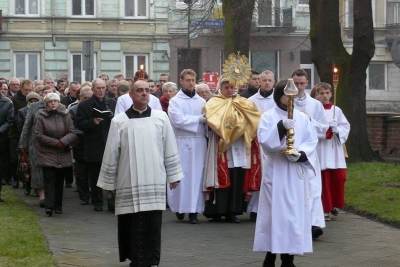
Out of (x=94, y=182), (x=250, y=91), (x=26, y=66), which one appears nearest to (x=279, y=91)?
(x=250, y=91)

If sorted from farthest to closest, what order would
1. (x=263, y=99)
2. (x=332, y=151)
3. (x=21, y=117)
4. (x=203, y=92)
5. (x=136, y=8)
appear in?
(x=136, y=8) → (x=21, y=117) → (x=203, y=92) → (x=263, y=99) → (x=332, y=151)

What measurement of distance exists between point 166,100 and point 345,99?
6.72 metres

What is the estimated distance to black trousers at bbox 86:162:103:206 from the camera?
1514 cm

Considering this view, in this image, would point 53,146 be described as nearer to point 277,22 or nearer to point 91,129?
point 91,129

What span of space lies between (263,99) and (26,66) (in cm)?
3427

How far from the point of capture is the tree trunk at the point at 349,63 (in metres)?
21.7

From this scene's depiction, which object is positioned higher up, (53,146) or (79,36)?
(79,36)

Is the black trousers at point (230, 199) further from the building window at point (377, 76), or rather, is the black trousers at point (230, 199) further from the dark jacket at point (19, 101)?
the building window at point (377, 76)

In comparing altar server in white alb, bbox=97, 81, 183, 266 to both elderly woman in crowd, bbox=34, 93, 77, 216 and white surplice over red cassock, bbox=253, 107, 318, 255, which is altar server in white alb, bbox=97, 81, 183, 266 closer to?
white surplice over red cassock, bbox=253, 107, 318, 255

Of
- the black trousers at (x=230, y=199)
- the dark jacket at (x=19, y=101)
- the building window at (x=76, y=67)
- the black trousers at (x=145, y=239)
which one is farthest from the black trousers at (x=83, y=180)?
the building window at (x=76, y=67)

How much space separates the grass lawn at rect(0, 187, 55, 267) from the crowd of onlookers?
1.66ft

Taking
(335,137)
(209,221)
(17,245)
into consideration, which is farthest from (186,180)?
(17,245)

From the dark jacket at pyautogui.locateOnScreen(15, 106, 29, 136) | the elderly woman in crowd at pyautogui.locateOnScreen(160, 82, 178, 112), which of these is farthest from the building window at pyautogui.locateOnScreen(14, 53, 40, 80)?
the elderly woman in crowd at pyautogui.locateOnScreen(160, 82, 178, 112)

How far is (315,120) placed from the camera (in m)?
12.5
